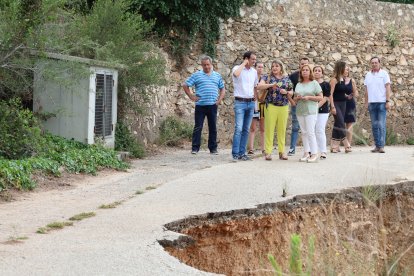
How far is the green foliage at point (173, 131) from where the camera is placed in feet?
54.8

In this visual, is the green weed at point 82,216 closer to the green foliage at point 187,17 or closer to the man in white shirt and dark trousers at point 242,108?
the man in white shirt and dark trousers at point 242,108

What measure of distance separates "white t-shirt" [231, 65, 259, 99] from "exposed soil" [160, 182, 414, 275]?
12.9 ft

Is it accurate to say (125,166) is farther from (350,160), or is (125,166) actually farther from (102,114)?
(350,160)

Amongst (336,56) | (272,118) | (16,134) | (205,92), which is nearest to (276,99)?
(272,118)

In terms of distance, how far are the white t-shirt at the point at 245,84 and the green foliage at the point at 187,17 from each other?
12.6 feet

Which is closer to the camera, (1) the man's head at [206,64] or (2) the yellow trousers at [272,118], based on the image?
(2) the yellow trousers at [272,118]

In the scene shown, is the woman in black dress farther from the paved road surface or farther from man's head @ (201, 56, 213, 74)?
man's head @ (201, 56, 213, 74)

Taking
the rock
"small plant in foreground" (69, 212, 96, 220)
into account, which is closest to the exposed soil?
"small plant in foreground" (69, 212, 96, 220)

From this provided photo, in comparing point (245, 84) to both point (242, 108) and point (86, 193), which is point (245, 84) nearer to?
point (242, 108)

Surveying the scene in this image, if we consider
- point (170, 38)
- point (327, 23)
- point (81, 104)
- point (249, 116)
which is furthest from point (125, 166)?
point (327, 23)

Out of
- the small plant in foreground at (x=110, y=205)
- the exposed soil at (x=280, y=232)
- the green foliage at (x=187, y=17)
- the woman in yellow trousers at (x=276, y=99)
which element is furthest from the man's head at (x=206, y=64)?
the small plant in foreground at (x=110, y=205)

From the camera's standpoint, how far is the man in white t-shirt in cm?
1495

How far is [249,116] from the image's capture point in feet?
44.6

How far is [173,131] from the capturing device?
17078 millimetres
